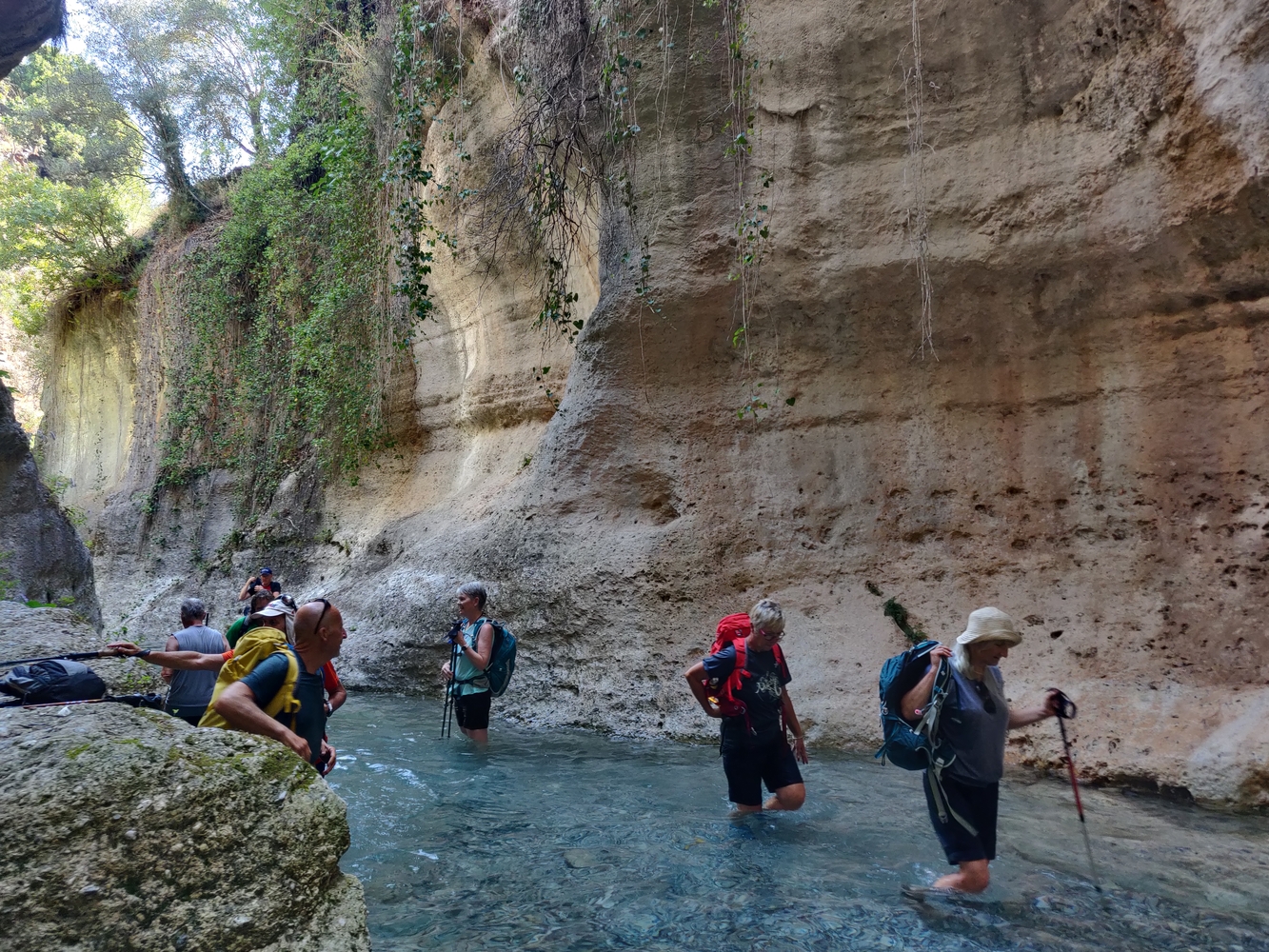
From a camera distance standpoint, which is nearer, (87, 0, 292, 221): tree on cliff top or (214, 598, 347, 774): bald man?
(214, 598, 347, 774): bald man

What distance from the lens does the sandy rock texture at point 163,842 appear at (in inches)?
88.0

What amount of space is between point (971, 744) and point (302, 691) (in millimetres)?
2755

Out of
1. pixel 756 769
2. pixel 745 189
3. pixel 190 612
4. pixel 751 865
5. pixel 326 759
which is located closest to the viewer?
pixel 326 759

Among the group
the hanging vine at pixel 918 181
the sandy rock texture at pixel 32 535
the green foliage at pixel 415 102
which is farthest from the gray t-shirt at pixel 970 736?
the sandy rock texture at pixel 32 535

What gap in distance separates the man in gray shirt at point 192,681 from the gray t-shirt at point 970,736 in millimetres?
3741

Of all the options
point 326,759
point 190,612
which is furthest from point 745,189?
point 326,759

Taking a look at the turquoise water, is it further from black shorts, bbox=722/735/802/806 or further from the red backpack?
the red backpack

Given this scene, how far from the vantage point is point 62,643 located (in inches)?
208

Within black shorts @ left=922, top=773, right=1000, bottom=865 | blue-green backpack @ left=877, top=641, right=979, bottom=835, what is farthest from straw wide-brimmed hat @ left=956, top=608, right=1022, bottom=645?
black shorts @ left=922, top=773, right=1000, bottom=865

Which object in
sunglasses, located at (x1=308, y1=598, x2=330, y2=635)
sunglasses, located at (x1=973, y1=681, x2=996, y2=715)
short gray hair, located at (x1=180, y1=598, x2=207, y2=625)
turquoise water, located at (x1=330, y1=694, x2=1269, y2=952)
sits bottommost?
turquoise water, located at (x1=330, y1=694, x2=1269, y2=952)

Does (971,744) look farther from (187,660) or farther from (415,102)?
(415,102)

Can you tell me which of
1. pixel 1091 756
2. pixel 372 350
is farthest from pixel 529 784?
pixel 372 350

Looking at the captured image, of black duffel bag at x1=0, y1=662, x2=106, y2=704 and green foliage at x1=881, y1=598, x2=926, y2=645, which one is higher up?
black duffel bag at x1=0, y1=662, x2=106, y2=704

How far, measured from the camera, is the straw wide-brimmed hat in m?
3.74
